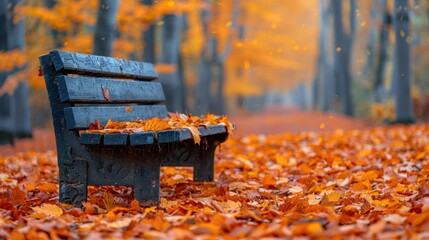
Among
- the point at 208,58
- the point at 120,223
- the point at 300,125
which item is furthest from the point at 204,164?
the point at 208,58

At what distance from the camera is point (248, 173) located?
567 cm

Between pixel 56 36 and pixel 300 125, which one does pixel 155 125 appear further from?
pixel 56 36

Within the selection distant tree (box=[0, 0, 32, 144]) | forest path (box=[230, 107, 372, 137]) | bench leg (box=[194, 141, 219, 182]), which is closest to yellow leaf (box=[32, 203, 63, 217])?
bench leg (box=[194, 141, 219, 182])

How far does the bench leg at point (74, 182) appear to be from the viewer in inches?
157

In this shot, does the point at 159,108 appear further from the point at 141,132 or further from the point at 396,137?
the point at 396,137

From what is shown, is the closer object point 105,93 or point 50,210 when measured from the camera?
point 50,210

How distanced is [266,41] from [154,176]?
2689 cm

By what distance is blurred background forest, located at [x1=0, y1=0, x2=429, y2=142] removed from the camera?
11680mm

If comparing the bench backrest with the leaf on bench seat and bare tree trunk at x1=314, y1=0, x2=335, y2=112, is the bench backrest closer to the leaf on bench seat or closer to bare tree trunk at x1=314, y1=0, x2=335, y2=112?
the leaf on bench seat

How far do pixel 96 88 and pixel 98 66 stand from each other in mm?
202

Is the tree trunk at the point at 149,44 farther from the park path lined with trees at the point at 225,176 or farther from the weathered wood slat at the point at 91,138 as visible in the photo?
the weathered wood slat at the point at 91,138

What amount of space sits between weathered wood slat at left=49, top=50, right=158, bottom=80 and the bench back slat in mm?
54

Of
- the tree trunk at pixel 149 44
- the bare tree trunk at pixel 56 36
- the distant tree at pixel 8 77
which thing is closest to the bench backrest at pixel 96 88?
the distant tree at pixel 8 77

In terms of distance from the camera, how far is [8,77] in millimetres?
11578
